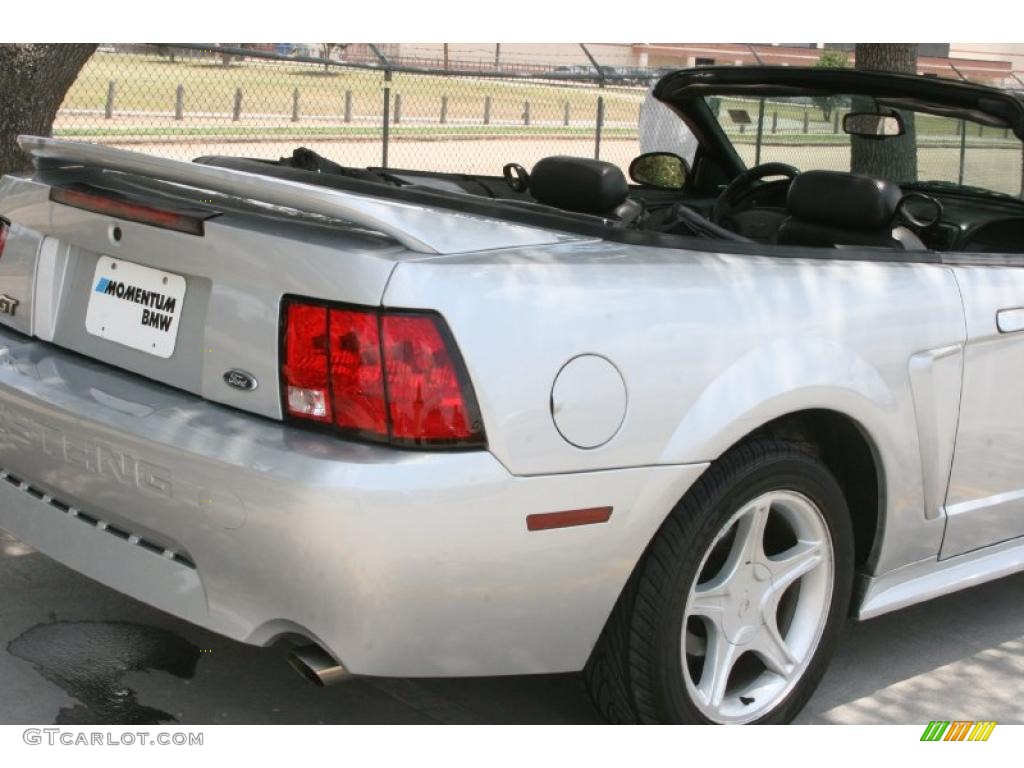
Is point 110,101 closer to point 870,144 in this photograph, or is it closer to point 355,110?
point 355,110

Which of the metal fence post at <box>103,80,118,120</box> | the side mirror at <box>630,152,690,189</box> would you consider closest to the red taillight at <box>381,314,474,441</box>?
the side mirror at <box>630,152,690,189</box>

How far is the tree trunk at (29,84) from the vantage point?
7.54 meters

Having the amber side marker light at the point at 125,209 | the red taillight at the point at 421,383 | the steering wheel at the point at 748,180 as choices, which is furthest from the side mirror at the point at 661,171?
the red taillight at the point at 421,383

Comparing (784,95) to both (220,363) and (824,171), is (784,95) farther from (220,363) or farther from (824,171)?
(220,363)

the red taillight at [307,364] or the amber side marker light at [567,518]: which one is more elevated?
the red taillight at [307,364]

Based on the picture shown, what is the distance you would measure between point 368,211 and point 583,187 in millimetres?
990

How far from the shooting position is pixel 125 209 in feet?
10.5

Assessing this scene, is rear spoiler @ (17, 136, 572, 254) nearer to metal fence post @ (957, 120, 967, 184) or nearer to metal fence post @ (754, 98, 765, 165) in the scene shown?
metal fence post @ (957, 120, 967, 184)

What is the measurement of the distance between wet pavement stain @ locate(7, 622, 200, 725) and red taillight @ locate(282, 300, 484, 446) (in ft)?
3.59

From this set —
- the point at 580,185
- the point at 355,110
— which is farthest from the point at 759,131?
the point at 355,110

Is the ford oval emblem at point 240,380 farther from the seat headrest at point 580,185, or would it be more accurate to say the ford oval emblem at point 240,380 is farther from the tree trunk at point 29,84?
the tree trunk at point 29,84

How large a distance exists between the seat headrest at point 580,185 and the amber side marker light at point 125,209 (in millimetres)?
1052

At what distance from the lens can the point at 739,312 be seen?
3.16 metres
